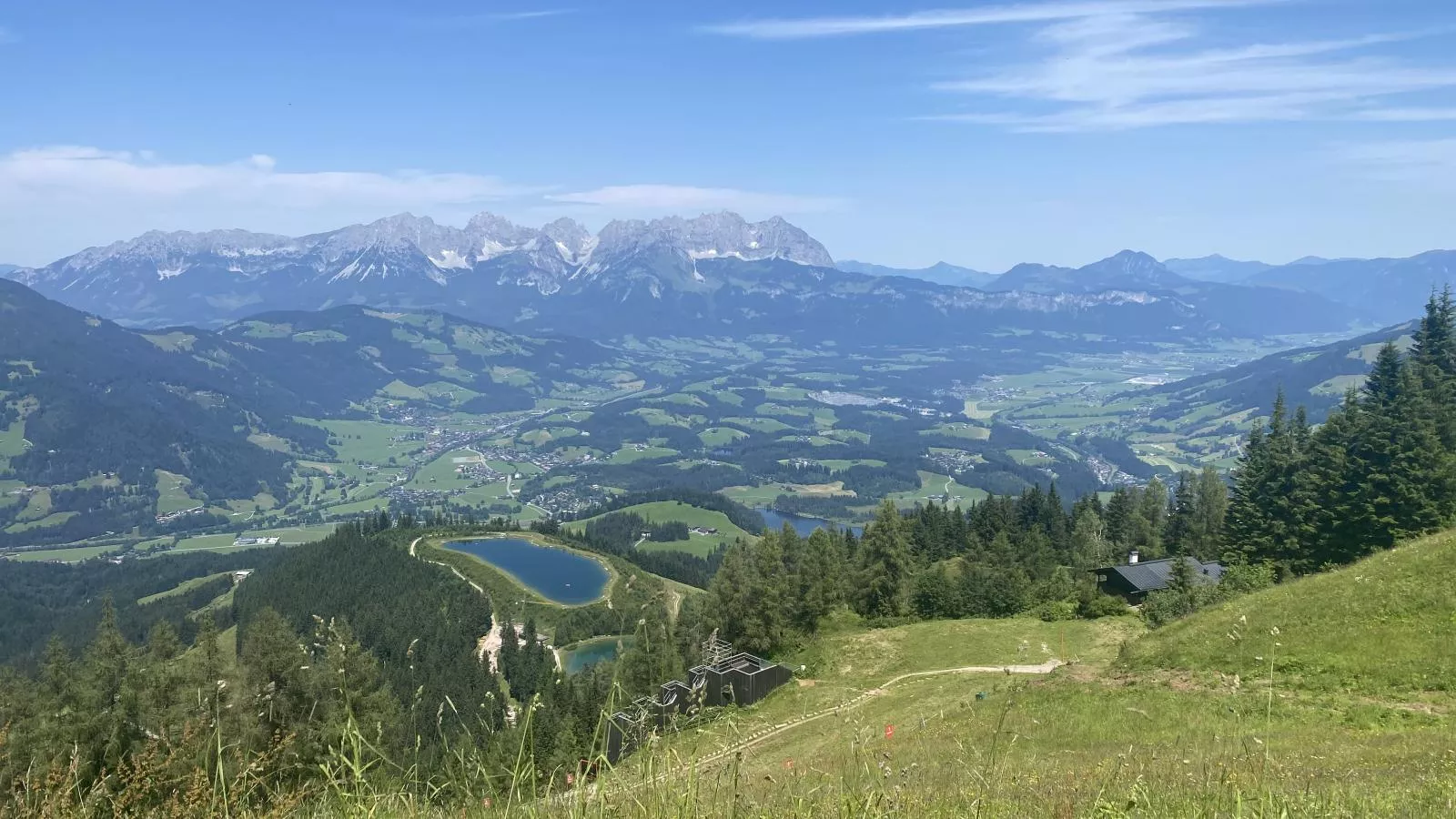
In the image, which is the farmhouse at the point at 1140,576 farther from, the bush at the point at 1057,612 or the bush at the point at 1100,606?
the bush at the point at 1057,612

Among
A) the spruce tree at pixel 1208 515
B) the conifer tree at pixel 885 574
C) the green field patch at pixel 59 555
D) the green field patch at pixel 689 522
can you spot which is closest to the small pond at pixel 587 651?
the conifer tree at pixel 885 574

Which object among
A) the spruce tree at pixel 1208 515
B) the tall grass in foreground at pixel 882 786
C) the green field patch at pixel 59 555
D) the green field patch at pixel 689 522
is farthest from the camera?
the green field patch at pixel 59 555

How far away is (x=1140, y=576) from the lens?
48.7 metres

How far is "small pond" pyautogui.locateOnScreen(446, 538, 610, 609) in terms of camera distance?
113312 mm

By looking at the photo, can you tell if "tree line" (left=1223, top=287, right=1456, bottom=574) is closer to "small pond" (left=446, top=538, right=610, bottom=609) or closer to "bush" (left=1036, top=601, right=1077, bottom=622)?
"bush" (left=1036, top=601, right=1077, bottom=622)

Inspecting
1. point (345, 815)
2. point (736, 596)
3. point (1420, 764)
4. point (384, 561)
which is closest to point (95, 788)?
point (345, 815)

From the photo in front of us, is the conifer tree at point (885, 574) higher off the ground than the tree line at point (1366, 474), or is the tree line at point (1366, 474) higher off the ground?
the tree line at point (1366, 474)

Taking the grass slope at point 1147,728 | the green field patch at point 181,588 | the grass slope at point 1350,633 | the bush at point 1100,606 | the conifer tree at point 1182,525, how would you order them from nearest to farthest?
the grass slope at point 1147,728, the grass slope at point 1350,633, the bush at point 1100,606, the conifer tree at point 1182,525, the green field patch at point 181,588

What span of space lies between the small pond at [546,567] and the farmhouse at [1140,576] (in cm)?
7509

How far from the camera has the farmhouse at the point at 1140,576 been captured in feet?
155

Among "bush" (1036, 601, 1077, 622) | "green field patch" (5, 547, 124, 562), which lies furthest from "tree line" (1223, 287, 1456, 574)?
"green field patch" (5, 547, 124, 562)

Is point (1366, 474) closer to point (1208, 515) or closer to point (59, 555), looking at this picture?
point (1208, 515)

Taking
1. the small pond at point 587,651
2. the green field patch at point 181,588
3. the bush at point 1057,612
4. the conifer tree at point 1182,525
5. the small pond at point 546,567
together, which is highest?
the bush at point 1057,612

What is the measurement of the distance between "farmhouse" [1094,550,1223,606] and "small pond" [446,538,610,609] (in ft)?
246
